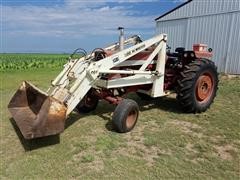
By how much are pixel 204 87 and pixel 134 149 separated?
2790 mm

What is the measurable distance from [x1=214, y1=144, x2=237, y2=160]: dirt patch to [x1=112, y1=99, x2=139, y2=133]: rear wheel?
152 cm

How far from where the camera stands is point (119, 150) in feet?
14.5

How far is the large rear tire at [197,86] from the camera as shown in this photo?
19.6 feet

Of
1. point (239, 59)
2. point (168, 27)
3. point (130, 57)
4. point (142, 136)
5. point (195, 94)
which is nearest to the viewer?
point (142, 136)

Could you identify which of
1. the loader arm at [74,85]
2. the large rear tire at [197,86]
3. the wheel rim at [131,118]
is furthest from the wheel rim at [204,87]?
the wheel rim at [131,118]

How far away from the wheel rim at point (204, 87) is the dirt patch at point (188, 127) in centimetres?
89

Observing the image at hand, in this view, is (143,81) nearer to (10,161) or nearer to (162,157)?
(162,157)

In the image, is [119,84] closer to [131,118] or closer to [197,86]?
[131,118]

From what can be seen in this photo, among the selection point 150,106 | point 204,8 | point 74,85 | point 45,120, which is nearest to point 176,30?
point 204,8

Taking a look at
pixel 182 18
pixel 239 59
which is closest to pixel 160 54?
pixel 239 59

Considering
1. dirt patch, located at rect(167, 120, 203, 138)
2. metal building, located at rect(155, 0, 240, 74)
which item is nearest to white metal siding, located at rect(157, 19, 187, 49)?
metal building, located at rect(155, 0, 240, 74)

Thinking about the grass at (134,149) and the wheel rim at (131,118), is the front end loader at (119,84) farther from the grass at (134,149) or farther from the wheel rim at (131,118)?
the grass at (134,149)

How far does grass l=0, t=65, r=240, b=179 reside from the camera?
3.79 meters

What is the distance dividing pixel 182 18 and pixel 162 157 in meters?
11.4
